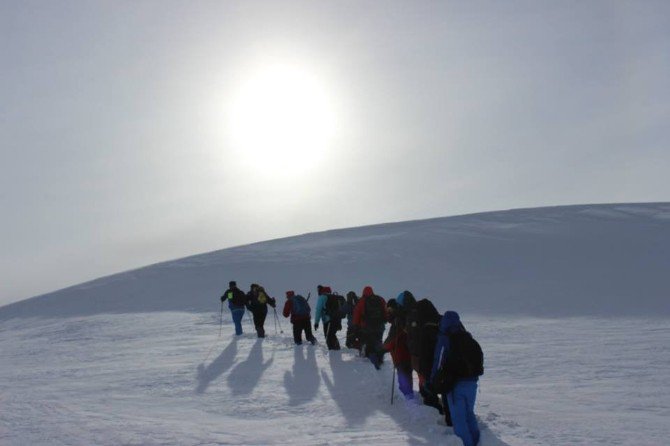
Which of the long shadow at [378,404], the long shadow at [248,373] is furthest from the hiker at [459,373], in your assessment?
the long shadow at [248,373]

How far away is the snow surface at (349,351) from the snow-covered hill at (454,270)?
0.16 m

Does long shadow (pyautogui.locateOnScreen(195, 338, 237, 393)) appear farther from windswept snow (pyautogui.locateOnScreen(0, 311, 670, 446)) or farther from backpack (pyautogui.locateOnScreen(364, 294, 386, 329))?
backpack (pyautogui.locateOnScreen(364, 294, 386, 329))

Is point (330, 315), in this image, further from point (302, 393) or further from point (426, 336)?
point (426, 336)

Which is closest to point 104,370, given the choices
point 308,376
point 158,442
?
point 308,376

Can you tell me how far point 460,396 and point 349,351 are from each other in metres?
7.86

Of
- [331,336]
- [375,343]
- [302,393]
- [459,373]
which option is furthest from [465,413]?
[331,336]

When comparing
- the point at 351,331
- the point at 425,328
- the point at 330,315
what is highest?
the point at 330,315

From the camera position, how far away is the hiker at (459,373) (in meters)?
6.98

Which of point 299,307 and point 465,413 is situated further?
point 299,307

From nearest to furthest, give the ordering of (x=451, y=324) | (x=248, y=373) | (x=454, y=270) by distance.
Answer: (x=451, y=324) → (x=248, y=373) → (x=454, y=270)

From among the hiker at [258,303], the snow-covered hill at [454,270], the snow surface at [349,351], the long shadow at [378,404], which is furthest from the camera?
the snow-covered hill at [454,270]

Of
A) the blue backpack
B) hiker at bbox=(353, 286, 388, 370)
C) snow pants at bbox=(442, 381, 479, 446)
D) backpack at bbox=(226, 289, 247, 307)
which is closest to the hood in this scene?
snow pants at bbox=(442, 381, 479, 446)

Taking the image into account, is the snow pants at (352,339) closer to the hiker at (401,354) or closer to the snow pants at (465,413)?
the hiker at (401,354)

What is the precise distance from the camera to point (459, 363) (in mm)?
6973
